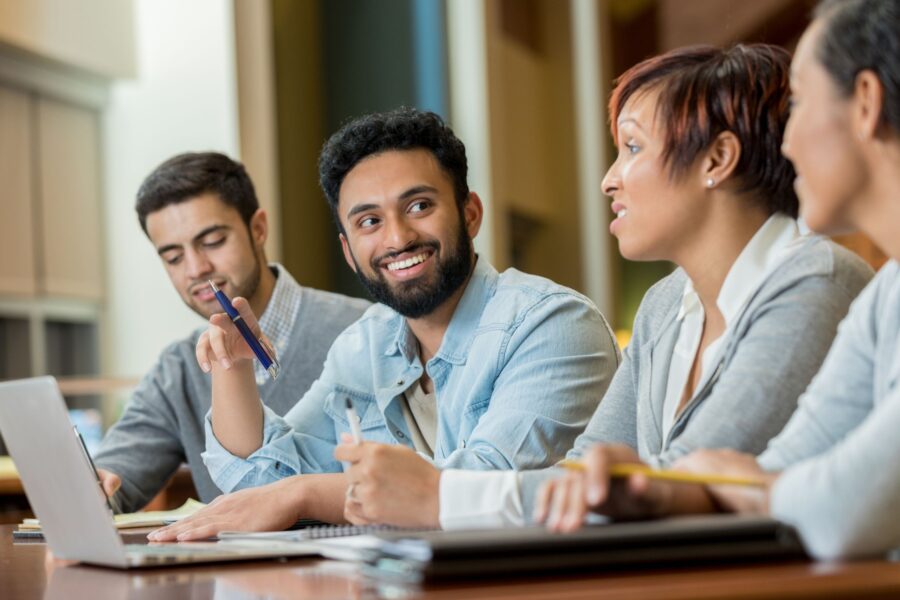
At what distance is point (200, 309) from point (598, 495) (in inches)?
87.6

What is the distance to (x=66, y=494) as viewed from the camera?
145cm

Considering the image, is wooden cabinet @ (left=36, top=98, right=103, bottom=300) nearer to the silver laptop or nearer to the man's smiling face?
the man's smiling face

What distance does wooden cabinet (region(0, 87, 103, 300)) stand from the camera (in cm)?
675

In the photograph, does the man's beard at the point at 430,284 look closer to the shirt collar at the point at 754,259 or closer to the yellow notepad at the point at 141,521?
the yellow notepad at the point at 141,521

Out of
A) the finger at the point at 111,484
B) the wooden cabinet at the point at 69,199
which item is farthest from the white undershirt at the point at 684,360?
the wooden cabinet at the point at 69,199

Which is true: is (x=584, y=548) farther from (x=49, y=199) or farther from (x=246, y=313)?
(x=49, y=199)

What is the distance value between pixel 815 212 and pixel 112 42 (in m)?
6.46

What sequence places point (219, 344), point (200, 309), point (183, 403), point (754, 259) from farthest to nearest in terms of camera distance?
point (200, 309) → point (183, 403) → point (219, 344) → point (754, 259)

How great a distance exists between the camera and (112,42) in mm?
7180

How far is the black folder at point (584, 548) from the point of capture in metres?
0.99

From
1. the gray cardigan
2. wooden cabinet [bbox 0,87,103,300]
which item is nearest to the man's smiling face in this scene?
the gray cardigan

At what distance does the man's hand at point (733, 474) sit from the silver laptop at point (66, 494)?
1.26 ft

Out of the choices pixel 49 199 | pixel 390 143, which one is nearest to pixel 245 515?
pixel 390 143

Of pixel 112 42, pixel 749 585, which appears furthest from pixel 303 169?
pixel 749 585
